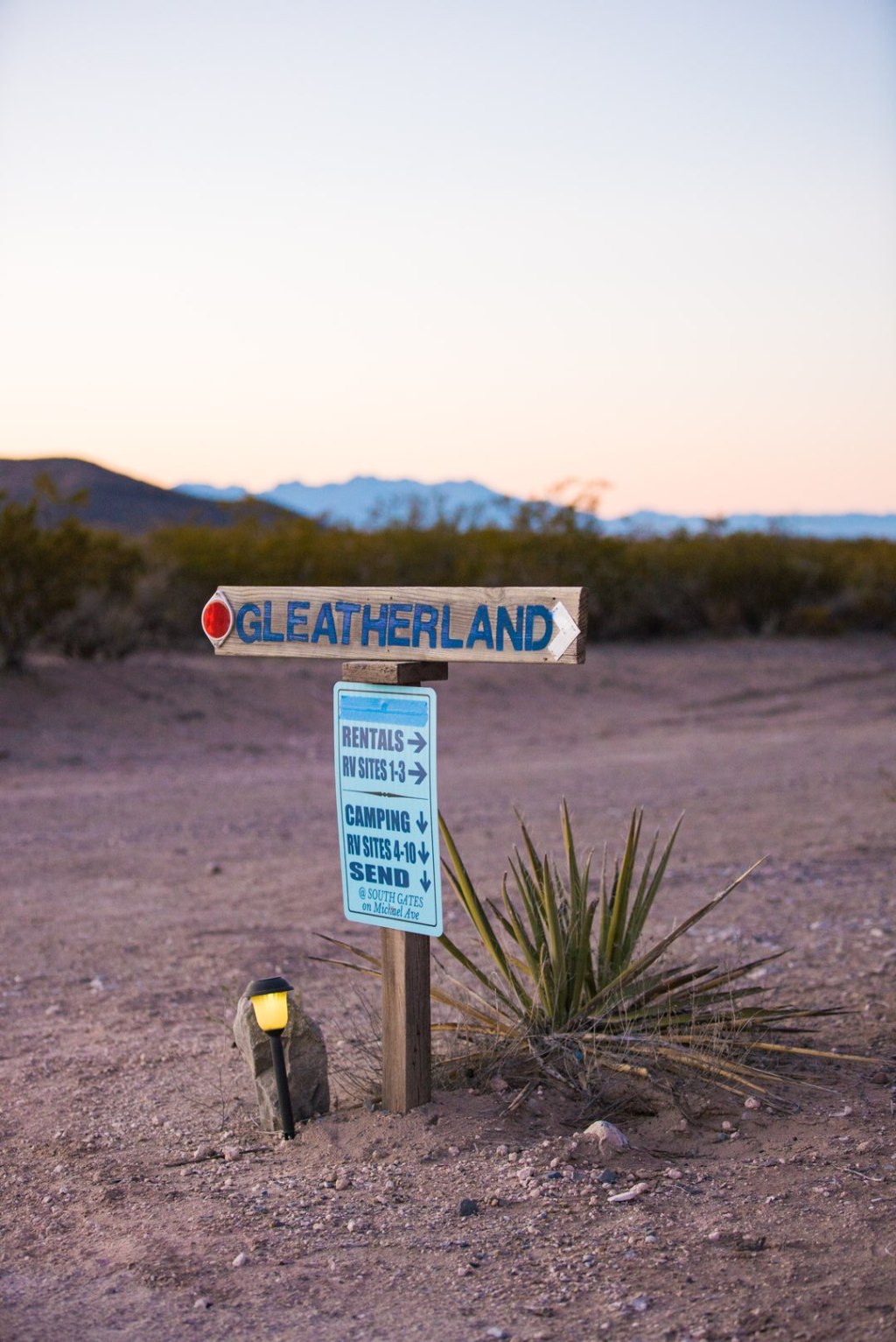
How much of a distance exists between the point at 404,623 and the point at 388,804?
0.57m

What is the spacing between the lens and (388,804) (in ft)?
13.6

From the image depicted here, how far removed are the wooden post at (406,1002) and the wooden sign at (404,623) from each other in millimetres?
62

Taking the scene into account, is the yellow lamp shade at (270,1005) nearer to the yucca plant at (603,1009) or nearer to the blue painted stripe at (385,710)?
the yucca plant at (603,1009)

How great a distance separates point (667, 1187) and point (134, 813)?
754 centimetres

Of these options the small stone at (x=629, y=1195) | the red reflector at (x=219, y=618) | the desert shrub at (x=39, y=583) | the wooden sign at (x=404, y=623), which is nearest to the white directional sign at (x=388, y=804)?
the wooden sign at (x=404, y=623)

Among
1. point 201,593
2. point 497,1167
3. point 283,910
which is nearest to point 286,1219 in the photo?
point 497,1167

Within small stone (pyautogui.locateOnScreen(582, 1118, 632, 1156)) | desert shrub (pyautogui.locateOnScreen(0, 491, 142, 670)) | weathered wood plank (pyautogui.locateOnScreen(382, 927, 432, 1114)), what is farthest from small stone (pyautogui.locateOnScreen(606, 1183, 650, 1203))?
desert shrub (pyautogui.locateOnScreen(0, 491, 142, 670))

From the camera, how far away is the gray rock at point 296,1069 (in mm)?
4254

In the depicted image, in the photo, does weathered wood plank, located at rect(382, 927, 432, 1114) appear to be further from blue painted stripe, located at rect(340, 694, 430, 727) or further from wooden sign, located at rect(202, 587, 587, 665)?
wooden sign, located at rect(202, 587, 587, 665)

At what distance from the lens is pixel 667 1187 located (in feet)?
12.0

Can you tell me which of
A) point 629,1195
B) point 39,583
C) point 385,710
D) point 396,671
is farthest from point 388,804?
point 39,583

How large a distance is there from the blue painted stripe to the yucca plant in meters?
0.42

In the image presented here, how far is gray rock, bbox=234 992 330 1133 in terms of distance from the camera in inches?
167

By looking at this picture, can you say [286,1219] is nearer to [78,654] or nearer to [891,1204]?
[891,1204]
